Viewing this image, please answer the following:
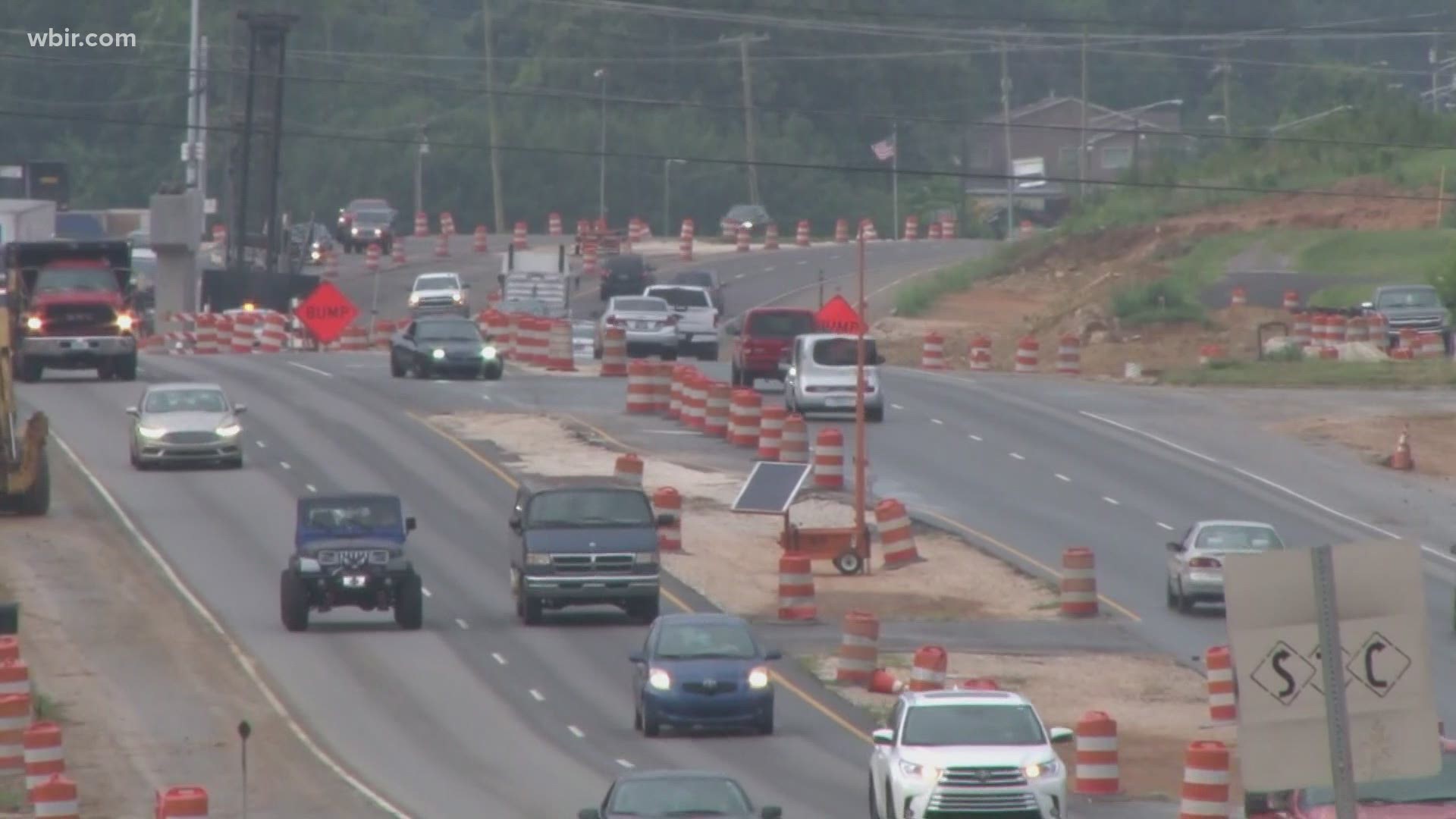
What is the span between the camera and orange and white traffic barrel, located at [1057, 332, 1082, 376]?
66.9 meters

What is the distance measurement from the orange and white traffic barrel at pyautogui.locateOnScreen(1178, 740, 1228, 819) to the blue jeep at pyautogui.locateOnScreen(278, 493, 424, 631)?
14.3m

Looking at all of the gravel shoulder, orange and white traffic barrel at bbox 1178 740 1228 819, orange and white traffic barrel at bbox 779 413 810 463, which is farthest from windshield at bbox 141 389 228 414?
orange and white traffic barrel at bbox 1178 740 1228 819

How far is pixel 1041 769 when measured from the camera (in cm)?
2122

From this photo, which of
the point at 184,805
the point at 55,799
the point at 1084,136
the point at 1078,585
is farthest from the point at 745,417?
the point at 1084,136

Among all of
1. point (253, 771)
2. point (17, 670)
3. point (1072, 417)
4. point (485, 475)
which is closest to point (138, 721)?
point (17, 670)

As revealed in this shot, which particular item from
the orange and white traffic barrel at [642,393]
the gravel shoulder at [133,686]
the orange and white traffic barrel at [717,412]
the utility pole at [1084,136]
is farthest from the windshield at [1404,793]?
the utility pole at [1084,136]

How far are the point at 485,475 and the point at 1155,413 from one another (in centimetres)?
1587

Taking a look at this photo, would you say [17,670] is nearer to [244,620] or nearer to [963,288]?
[244,620]

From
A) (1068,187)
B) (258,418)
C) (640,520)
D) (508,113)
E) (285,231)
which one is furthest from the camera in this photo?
(1068,187)

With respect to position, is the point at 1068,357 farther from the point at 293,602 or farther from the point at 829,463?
the point at 293,602

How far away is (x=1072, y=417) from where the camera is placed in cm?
5503

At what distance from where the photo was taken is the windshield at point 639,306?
66875 millimetres

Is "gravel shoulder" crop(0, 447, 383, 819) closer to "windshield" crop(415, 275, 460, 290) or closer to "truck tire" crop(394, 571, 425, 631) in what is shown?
"truck tire" crop(394, 571, 425, 631)

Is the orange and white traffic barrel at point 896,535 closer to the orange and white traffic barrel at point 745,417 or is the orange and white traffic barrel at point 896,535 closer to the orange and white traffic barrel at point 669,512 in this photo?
the orange and white traffic barrel at point 669,512
